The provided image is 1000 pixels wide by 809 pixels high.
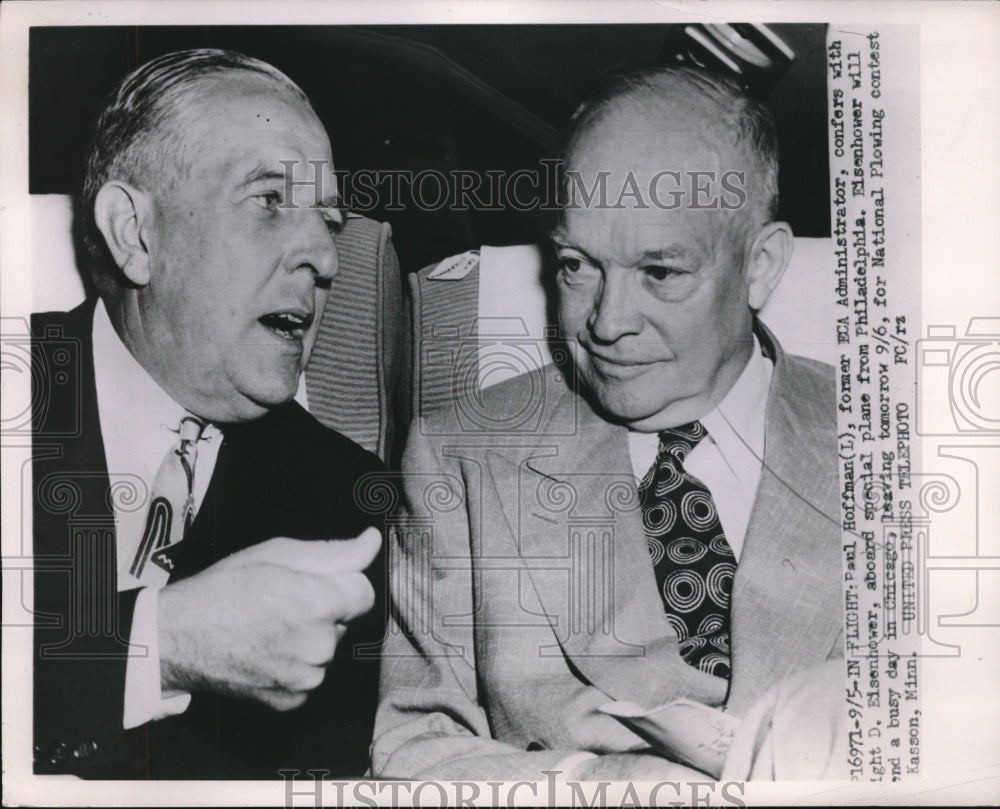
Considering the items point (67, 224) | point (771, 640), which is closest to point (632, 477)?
point (771, 640)

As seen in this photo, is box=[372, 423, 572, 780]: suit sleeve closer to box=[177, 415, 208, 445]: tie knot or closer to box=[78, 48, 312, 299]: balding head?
box=[177, 415, 208, 445]: tie knot

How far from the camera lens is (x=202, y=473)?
1627 millimetres

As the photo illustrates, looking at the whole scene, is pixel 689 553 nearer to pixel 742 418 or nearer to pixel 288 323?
pixel 742 418

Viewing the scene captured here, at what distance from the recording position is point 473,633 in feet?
5.23

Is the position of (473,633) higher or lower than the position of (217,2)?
lower

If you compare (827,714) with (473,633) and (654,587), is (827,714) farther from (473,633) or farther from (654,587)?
(473,633)

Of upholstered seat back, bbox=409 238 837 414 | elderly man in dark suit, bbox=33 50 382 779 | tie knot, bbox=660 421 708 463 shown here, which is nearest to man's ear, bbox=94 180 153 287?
elderly man in dark suit, bbox=33 50 382 779

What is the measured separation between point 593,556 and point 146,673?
771mm

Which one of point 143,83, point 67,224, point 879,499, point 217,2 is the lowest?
point 879,499

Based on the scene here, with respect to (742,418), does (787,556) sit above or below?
below

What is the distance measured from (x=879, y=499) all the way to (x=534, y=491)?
1.93 feet

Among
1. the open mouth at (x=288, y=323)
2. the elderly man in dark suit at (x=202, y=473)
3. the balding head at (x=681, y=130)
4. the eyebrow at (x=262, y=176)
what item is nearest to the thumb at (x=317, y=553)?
the elderly man in dark suit at (x=202, y=473)

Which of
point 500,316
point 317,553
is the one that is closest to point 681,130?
point 500,316

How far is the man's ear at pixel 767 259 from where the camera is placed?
5.27 ft
